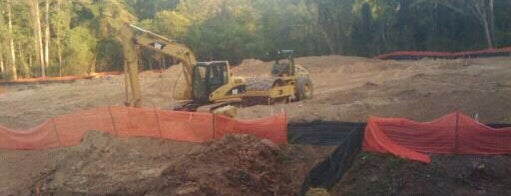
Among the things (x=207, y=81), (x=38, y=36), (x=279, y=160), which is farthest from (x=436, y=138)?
(x=38, y=36)

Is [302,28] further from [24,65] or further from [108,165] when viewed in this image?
[108,165]

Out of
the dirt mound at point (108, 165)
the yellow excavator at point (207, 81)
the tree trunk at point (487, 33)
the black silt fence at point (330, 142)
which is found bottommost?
the dirt mound at point (108, 165)

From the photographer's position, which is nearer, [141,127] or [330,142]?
[330,142]

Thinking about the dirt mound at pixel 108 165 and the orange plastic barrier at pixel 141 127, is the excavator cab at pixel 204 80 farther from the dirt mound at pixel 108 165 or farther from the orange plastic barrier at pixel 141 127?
the dirt mound at pixel 108 165

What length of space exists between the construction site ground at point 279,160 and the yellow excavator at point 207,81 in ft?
1.76

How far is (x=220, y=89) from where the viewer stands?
1997 centimetres

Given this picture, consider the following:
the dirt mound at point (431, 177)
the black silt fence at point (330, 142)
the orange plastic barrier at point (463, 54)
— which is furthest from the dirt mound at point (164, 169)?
the orange plastic barrier at point (463, 54)

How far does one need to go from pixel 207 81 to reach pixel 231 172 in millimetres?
7687

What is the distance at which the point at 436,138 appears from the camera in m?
13.5

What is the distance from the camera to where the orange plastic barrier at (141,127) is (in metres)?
15.2

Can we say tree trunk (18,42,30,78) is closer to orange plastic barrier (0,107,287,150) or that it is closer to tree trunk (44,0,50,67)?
tree trunk (44,0,50,67)

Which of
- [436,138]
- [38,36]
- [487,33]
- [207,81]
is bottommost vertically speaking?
[436,138]

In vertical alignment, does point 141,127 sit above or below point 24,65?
below

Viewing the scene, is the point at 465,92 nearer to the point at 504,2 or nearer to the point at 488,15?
the point at 488,15
